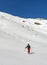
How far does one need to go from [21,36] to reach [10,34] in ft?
8.99

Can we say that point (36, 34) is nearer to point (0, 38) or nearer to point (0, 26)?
point (0, 26)

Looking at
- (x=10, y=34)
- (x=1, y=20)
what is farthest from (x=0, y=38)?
(x=1, y=20)

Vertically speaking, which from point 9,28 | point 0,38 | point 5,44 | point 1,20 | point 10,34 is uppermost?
point 1,20

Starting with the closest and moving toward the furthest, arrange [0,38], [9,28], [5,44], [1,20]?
[5,44] < [0,38] < [9,28] < [1,20]

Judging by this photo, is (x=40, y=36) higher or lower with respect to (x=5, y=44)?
higher

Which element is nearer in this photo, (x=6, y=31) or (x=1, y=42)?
(x=1, y=42)

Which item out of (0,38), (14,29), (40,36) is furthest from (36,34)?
(0,38)

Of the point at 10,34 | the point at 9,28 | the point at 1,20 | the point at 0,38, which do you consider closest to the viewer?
the point at 0,38

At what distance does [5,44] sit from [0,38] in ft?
12.7

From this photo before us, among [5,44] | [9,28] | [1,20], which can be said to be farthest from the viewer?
[1,20]

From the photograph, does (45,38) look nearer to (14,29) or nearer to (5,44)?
(14,29)

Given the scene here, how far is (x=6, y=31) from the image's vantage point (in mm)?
44844

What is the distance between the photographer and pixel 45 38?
4850 cm

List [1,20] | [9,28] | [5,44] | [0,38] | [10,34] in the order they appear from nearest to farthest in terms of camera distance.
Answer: [5,44]
[0,38]
[10,34]
[9,28]
[1,20]
